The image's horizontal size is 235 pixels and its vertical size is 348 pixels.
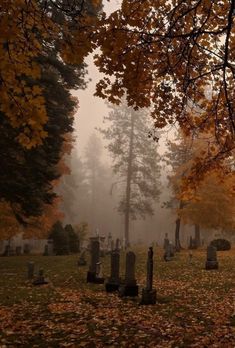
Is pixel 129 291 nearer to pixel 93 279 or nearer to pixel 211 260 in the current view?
pixel 93 279

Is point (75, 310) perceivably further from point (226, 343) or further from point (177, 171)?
point (177, 171)

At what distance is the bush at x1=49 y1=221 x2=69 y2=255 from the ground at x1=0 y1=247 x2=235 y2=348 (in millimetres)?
13124

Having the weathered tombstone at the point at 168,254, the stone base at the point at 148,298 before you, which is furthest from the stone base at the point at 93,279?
the weathered tombstone at the point at 168,254

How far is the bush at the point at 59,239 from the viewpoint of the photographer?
90.2ft

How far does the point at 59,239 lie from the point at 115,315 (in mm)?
19965

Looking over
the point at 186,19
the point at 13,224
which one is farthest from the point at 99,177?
the point at 186,19

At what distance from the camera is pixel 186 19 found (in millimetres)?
7379

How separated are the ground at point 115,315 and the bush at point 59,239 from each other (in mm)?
13124

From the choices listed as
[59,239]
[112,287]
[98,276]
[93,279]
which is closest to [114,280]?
[112,287]

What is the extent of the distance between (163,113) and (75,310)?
4883 mm

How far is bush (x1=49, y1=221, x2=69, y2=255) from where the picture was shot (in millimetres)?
27500

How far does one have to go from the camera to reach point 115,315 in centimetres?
862

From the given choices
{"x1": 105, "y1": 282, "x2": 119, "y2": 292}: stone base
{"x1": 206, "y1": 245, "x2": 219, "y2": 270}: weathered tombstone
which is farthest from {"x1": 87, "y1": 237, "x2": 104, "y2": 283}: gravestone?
{"x1": 206, "y1": 245, "x2": 219, "y2": 270}: weathered tombstone

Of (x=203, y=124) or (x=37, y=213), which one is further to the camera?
(x=37, y=213)
